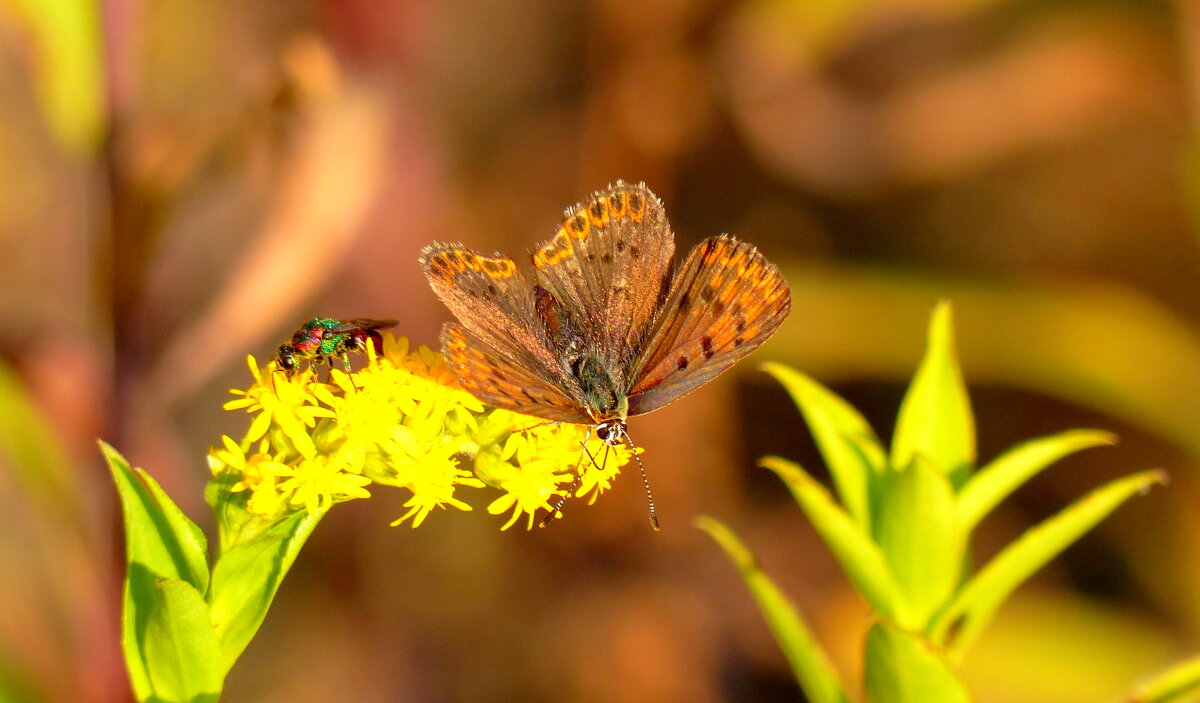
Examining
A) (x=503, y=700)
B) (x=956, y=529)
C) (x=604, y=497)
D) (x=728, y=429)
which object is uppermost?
(x=956, y=529)

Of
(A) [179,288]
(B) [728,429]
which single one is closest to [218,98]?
(A) [179,288]

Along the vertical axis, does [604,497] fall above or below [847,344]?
below

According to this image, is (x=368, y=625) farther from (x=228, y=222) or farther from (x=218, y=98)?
(x=218, y=98)

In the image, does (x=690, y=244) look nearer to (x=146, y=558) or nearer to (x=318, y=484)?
(x=318, y=484)

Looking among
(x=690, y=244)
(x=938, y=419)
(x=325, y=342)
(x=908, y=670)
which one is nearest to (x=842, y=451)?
(x=938, y=419)

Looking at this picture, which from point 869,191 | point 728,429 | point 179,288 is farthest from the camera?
point 869,191

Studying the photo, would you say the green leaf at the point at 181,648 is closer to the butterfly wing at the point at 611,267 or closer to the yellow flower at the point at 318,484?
the yellow flower at the point at 318,484
